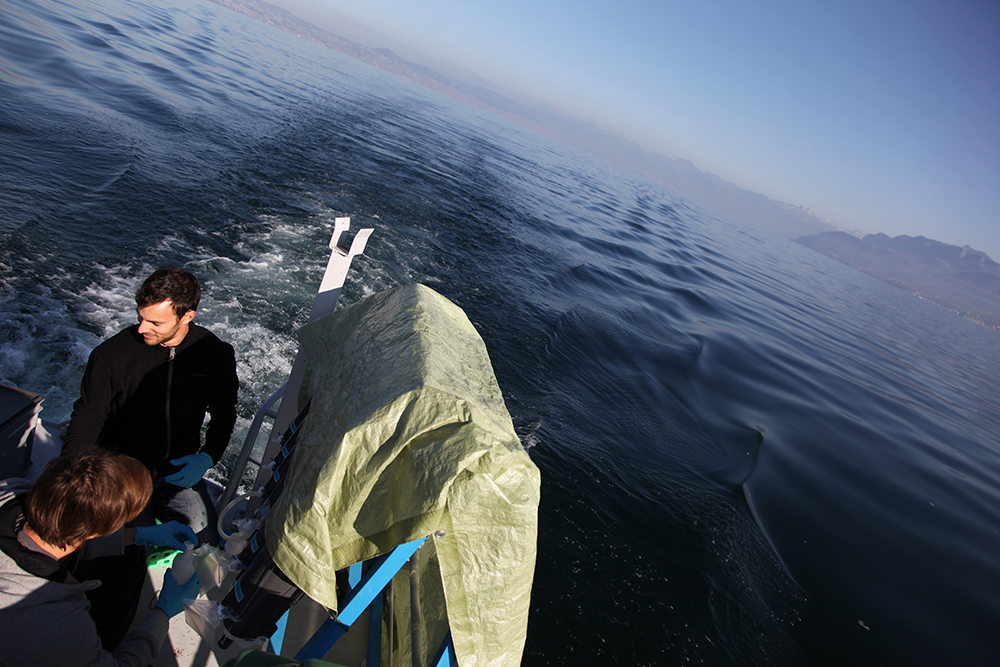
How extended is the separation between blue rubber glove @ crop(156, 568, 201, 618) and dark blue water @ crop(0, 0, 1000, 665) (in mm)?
2428

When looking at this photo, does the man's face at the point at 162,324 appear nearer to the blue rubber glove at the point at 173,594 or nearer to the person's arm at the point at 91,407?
the person's arm at the point at 91,407

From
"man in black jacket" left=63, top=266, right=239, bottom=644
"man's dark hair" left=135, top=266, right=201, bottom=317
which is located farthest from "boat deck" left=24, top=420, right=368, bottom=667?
"man's dark hair" left=135, top=266, right=201, bottom=317

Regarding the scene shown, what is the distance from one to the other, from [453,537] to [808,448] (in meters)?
8.14

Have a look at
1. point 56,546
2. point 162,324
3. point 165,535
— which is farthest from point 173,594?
point 162,324

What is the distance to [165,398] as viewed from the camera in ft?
7.57

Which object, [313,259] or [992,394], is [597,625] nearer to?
[313,259]

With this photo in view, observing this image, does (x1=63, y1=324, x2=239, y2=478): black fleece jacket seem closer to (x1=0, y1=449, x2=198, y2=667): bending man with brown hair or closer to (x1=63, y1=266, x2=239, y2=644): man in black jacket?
(x1=63, y1=266, x2=239, y2=644): man in black jacket

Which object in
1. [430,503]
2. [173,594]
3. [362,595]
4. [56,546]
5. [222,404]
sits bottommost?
[173,594]

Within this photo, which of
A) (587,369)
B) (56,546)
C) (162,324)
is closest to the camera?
(56,546)

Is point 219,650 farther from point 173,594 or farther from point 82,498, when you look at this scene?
point 82,498

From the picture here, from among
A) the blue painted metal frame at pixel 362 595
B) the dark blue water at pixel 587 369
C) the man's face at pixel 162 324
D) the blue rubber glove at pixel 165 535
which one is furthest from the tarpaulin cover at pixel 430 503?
the dark blue water at pixel 587 369

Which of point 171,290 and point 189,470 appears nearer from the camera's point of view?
point 171,290

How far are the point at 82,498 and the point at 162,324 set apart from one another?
105 centimetres

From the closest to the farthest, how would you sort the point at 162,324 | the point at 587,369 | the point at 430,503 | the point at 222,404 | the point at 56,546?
1. the point at 430,503
2. the point at 56,546
3. the point at 162,324
4. the point at 222,404
5. the point at 587,369
